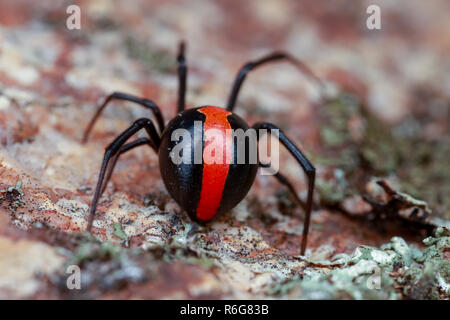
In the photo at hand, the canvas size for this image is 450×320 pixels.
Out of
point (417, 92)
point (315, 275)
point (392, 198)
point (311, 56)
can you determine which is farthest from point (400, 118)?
point (315, 275)

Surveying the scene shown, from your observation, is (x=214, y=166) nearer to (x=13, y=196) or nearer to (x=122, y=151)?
(x=122, y=151)

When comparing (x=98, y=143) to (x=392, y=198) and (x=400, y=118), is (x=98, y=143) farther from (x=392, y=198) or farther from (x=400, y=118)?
(x=400, y=118)

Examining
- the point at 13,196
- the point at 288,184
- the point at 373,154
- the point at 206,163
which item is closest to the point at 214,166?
the point at 206,163

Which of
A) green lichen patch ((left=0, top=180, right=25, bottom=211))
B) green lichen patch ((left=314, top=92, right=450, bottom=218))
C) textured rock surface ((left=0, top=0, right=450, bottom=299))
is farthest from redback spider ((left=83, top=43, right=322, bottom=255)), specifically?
green lichen patch ((left=314, top=92, right=450, bottom=218))

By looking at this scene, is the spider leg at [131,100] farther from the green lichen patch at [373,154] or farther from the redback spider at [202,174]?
the green lichen patch at [373,154]

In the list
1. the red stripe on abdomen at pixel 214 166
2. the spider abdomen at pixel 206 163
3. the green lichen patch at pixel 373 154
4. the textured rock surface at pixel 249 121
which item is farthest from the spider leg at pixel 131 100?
the green lichen patch at pixel 373 154

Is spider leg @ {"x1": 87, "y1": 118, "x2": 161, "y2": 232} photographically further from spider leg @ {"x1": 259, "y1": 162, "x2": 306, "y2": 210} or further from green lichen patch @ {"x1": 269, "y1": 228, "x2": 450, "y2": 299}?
green lichen patch @ {"x1": 269, "y1": 228, "x2": 450, "y2": 299}
